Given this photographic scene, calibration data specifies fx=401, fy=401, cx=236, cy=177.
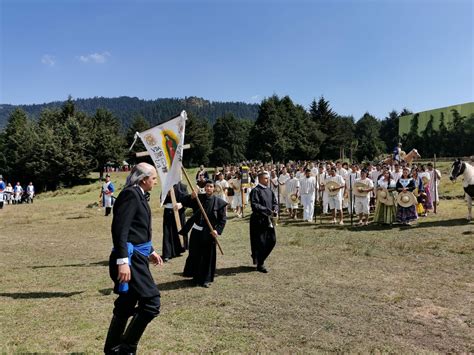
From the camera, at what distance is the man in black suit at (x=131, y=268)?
162 inches

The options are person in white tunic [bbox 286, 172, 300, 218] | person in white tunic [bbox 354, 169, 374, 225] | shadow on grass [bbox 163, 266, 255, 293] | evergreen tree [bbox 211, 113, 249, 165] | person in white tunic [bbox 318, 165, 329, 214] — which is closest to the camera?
shadow on grass [bbox 163, 266, 255, 293]

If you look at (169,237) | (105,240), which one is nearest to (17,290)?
(169,237)

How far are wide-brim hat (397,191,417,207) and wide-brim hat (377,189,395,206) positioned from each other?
0.29 meters

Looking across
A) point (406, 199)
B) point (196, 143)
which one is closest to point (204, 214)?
point (406, 199)

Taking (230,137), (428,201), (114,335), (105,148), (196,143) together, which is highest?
(230,137)

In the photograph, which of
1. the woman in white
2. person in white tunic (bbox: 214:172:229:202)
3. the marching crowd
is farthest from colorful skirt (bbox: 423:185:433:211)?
person in white tunic (bbox: 214:172:229:202)

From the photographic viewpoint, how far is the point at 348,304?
21.6ft

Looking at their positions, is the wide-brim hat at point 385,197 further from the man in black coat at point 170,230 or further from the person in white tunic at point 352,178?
the man in black coat at point 170,230

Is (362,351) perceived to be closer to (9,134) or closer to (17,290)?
(17,290)

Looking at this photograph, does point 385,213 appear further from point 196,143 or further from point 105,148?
point 196,143

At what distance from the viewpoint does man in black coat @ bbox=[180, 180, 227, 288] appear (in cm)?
779

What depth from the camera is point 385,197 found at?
46.6ft

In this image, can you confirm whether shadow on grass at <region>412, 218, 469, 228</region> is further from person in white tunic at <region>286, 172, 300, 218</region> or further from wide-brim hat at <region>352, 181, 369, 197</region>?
person in white tunic at <region>286, 172, 300, 218</region>

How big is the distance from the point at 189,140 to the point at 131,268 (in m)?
64.9
